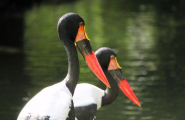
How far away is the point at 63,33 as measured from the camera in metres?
4.82

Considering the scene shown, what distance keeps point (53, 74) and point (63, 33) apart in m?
5.55

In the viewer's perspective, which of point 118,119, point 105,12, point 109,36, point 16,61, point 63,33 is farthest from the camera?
point 105,12

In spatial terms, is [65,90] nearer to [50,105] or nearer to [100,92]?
[50,105]

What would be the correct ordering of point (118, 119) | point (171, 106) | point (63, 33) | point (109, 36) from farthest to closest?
1. point (109, 36)
2. point (171, 106)
3. point (118, 119)
4. point (63, 33)

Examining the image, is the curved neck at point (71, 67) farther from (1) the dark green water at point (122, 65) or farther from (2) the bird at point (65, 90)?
(1) the dark green water at point (122, 65)

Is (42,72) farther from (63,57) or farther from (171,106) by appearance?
(171,106)

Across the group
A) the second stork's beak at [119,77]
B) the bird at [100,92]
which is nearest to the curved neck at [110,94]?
the bird at [100,92]

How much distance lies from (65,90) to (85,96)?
4.71 feet

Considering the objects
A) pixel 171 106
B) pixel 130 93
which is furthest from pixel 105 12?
pixel 130 93

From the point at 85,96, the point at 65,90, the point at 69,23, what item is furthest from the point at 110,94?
the point at 65,90

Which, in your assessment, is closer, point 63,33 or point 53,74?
point 63,33

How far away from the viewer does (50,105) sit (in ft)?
13.7

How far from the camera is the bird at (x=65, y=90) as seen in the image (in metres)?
4.11

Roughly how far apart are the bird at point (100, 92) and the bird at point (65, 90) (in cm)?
106
